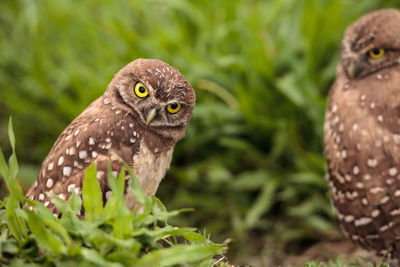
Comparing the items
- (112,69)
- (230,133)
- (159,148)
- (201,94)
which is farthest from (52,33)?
(159,148)

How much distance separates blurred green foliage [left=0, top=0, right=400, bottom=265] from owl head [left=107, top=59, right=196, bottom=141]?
1903 millimetres

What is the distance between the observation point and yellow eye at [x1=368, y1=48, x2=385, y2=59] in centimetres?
356

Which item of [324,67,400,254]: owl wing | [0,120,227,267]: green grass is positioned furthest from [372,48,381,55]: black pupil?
[0,120,227,267]: green grass

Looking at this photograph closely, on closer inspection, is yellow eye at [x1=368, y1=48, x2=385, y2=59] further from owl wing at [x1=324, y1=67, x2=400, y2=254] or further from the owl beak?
the owl beak

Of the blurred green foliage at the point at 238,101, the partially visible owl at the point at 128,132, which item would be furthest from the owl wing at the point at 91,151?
the blurred green foliage at the point at 238,101

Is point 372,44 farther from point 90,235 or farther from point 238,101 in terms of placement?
point 90,235

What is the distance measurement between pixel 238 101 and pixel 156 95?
225 cm

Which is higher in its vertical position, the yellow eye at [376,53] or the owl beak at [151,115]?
the yellow eye at [376,53]

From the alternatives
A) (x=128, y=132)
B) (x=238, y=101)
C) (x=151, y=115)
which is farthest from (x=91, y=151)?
(x=238, y=101)

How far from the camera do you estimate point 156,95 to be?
2.81 meters

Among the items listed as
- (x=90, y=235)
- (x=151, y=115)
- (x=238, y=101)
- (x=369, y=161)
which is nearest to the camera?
(x=90, y=235)

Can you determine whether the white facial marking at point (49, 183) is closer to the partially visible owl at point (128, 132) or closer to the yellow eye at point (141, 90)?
the partially visible owl at point (128, 132)

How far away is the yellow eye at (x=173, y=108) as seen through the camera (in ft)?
9.44

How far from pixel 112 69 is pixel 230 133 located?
131 cm
